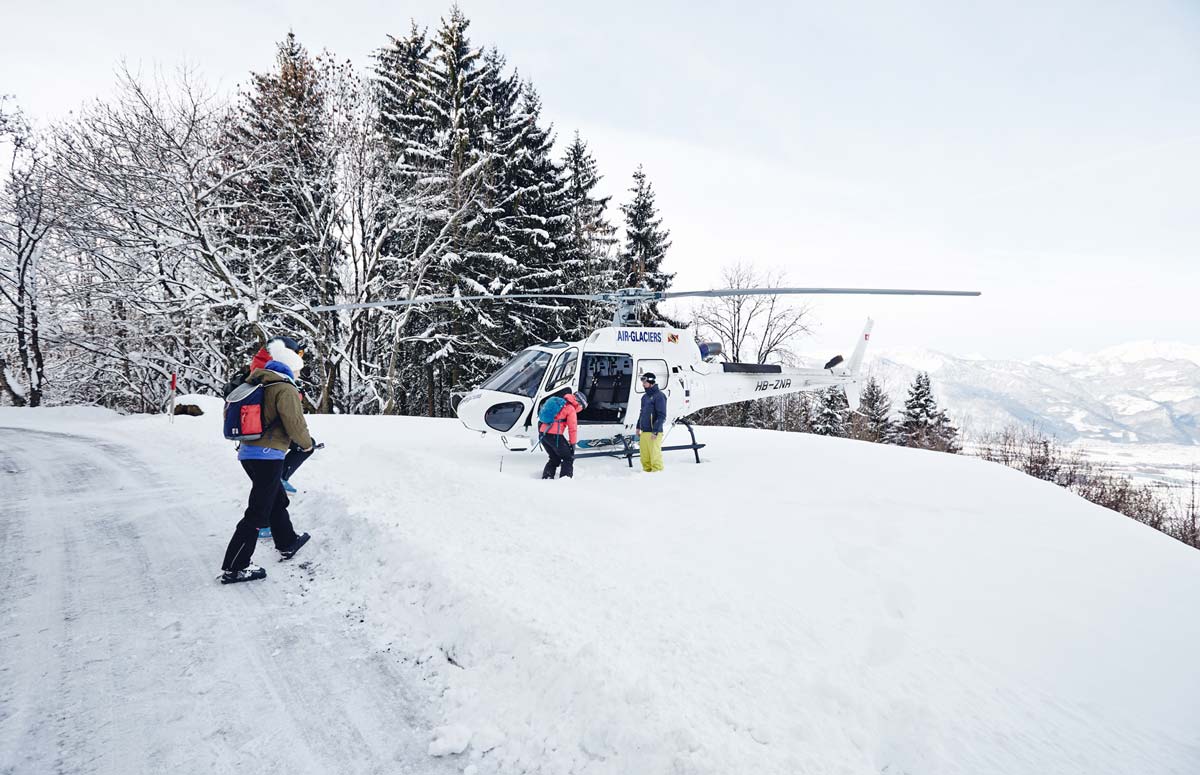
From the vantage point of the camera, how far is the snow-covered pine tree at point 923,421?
34062 millimetres

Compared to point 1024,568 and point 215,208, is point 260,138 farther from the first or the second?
point 1024,568

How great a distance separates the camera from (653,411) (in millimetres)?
7875

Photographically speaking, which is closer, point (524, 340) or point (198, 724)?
point (198, 724)

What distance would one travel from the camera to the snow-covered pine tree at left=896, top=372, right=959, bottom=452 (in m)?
34.1

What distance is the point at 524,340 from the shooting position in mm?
21078

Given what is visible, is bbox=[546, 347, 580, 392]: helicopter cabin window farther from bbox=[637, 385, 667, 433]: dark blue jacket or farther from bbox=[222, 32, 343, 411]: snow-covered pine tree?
bbox=[222, 32, 343, 411]: snow-covered pine tree

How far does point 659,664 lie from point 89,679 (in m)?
2.93

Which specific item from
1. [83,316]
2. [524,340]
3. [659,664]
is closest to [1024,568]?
[659,664]

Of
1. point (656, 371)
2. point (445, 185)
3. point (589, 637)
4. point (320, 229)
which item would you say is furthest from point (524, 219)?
point (589, 637)

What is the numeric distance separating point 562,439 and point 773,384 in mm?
4681

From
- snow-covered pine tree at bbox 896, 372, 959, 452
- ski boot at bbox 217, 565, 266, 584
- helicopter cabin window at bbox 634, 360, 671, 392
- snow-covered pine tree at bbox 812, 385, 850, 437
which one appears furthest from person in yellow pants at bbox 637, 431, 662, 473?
snow-covered pine tree at bbox 896, 372, 959, 452

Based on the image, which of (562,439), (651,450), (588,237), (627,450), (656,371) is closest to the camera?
(562,439)

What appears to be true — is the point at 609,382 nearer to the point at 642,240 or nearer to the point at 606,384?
the point at 606,384

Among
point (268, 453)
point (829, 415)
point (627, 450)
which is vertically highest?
point (268, 453)
